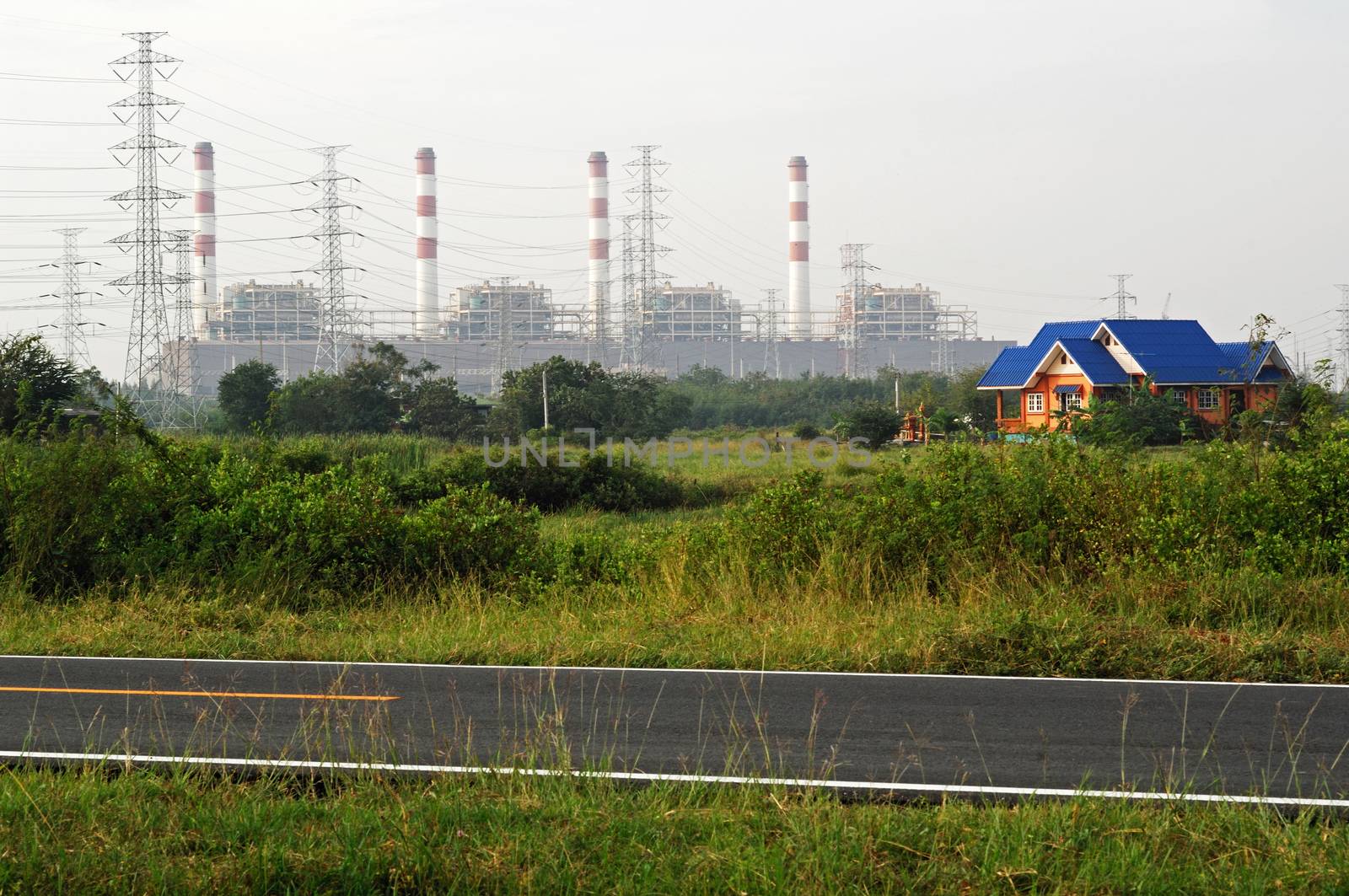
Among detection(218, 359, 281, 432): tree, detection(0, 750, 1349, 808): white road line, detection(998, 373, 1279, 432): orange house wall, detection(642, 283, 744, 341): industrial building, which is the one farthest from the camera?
detection(642, 283, 744, 341): industrial building

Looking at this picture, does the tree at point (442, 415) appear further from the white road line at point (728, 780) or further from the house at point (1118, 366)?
the white road line at point (728, 780)

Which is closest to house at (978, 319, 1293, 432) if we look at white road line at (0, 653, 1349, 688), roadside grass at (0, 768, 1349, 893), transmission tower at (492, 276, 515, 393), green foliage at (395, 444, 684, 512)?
green foliage at (395, 444, 684, 512)

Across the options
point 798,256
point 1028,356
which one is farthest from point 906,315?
point 1028,356

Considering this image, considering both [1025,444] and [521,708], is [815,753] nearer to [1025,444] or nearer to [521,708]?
[521,708]

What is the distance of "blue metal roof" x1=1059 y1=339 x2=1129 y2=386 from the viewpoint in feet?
152

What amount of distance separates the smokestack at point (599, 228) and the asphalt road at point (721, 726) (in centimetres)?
12458

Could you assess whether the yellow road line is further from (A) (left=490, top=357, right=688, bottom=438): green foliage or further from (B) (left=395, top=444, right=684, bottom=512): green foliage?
(A) (left=490, top=357, right=688, bottom=438): green foliage

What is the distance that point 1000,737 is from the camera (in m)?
6.25

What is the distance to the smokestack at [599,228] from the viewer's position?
13350 centimetres

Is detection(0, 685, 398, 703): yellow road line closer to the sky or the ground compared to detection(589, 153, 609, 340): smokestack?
closer to the ground

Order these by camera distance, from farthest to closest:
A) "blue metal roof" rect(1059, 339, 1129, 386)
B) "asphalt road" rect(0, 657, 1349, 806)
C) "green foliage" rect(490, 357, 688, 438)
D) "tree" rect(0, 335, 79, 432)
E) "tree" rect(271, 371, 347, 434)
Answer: "tree" rect(271, 371, 347, 434)
"green foliage" rect(490, 357, 688, 438)
"blue metal roof" rect(1059, 339, 1129, 386)
"tree" rect(0, 335, 79, 432)
"asphalt road" rect(0, 657, 1349, 806)

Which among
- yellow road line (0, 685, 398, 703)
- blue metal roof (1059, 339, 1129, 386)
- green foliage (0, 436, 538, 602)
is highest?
blue metal roof (1059, 339, 1129, 386)

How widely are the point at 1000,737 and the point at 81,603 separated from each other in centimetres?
858

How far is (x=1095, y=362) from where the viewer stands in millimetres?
47062
